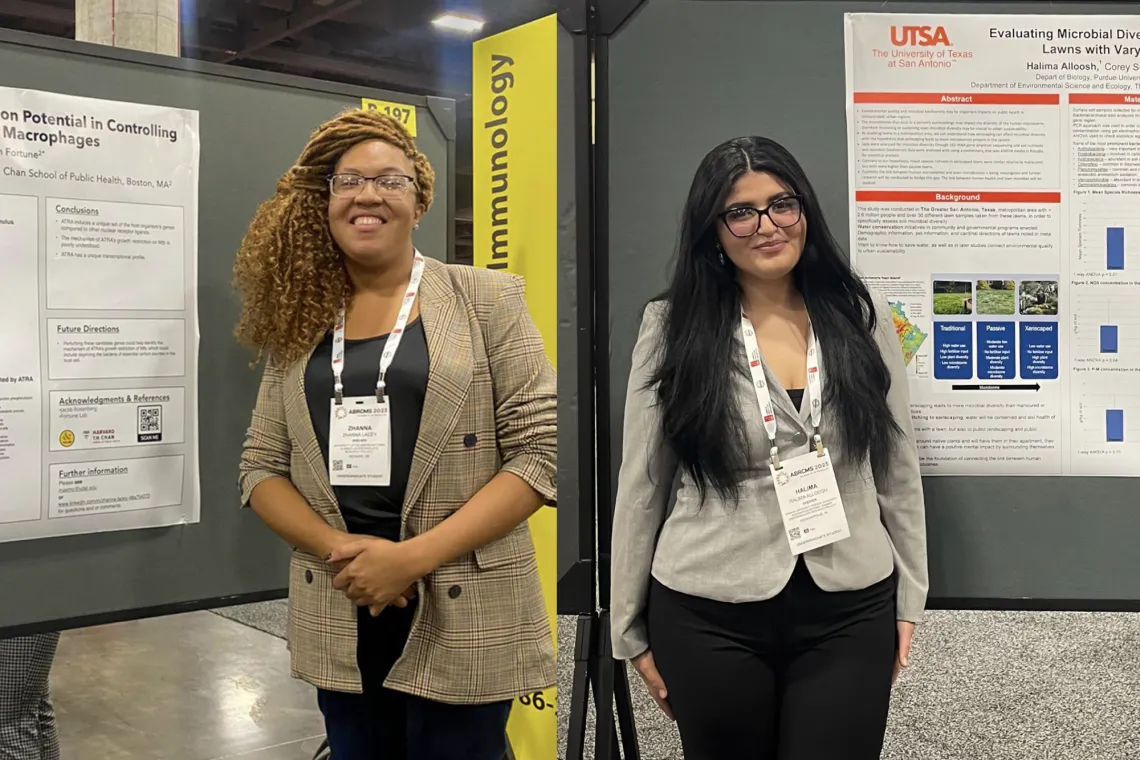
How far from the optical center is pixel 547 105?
1860 mm

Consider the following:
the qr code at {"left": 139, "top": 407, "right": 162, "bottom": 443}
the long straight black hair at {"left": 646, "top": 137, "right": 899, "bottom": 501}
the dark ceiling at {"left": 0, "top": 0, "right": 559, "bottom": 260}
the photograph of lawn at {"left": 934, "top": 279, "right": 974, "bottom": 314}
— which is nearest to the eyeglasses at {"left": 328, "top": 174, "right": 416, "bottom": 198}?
the long straight black hair at {"left": 646, "top": 137, "right": 899, "bottom": 501}

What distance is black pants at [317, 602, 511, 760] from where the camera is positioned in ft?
4.97

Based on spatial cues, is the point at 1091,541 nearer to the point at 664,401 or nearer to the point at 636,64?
the point at 664,401

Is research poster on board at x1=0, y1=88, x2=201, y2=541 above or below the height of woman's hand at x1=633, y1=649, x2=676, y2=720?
above

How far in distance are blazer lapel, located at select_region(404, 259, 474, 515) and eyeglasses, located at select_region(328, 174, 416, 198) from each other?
20cm

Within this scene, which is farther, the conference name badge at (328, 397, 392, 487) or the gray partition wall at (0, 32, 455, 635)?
the gray partition wall at (0, 32, 455, 635)

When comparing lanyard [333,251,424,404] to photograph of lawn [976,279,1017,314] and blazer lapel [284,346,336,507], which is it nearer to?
blazer lapel [284,346,336,507]

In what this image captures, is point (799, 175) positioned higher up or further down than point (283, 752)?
higher up

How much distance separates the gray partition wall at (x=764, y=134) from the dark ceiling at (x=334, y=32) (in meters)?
5.13

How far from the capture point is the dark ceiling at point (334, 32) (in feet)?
22.6

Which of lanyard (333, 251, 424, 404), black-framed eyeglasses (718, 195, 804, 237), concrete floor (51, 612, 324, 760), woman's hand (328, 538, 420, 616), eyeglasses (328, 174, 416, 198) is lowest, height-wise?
concrete floor (51, 612, 324, 760)

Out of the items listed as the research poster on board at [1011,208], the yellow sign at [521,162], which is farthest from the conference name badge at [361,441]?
the research poster on board at [1011,208]

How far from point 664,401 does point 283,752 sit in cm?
226

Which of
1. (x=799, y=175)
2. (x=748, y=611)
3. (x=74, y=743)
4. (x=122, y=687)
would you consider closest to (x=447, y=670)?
(x=748, y=611)
